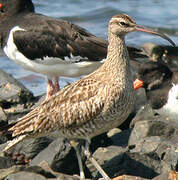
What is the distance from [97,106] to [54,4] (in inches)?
526

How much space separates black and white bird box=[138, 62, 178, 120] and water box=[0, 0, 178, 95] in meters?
5.82

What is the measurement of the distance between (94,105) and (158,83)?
285cm

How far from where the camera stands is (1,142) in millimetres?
8203

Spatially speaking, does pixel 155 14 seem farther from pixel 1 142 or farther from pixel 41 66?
pixel 1 142

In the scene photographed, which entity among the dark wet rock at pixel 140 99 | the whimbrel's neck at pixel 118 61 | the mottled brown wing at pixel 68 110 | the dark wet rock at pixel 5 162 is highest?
the whimbrel's neck at pixel 118 61

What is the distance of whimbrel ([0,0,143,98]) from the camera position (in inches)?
384

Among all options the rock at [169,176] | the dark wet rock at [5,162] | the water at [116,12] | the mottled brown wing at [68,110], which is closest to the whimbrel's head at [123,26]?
the mottled brown wing at [68,110]

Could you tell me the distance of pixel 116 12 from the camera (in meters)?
18.8

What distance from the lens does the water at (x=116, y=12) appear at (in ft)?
53.8

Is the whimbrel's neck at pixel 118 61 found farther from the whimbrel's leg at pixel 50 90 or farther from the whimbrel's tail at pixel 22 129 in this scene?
the whimbrel's leg at pixel 50 90

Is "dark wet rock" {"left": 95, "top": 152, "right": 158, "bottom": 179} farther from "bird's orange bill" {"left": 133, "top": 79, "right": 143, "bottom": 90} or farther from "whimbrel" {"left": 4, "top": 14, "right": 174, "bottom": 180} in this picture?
"bird's orange bill" {"left": 133, "top": 79, "right": 143, "bottom": 90}

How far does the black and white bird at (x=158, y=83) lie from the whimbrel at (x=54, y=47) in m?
0.81

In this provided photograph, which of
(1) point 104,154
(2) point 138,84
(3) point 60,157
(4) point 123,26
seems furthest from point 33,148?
(2) point 138,84

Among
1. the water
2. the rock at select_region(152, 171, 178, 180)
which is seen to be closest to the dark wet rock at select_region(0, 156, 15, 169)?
the rock at select_region(152, 171, 178, 180)
